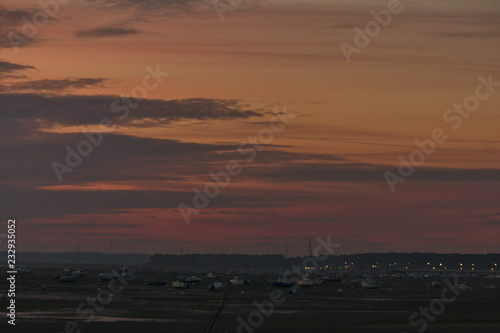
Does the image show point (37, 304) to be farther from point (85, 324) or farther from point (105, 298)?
point (85, 324)

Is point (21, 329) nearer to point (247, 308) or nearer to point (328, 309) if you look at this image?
point (247, 308)

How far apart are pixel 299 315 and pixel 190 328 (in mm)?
15487

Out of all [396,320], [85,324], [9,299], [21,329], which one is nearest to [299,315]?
[396,320]

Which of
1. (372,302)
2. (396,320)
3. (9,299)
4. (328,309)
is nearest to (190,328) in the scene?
(396,320)

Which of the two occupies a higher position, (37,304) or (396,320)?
(37,304)

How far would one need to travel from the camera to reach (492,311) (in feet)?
268

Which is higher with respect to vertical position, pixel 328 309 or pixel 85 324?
pixel 328 309

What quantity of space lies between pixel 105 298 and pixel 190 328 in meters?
36.8

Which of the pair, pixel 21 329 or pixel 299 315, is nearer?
pixel 21 329

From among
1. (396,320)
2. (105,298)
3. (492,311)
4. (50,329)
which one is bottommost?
(50,329)

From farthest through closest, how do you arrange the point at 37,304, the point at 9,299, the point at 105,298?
the point at 105,298 → the point at 9,299 → the point at 37,304

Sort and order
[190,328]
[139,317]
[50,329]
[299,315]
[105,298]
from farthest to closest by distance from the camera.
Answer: [105,298] → [299,315] → [139,317] → [190,328] → [50,329]

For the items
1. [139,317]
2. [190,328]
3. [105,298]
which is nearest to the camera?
[190,328]

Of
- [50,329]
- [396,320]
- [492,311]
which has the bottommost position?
[50,329]
